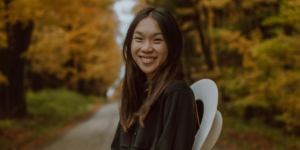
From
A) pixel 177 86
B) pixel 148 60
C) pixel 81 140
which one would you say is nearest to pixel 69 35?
pixel 81 140

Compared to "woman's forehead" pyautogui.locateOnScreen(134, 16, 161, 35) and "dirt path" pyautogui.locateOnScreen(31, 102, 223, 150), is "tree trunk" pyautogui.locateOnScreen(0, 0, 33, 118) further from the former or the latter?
"woman's forehead" pyautogui.locateOnScreen(134, 16, 161, 35)

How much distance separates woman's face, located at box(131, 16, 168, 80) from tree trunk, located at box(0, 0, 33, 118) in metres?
9.00

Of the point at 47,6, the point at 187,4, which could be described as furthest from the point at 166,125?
the point at 187,4

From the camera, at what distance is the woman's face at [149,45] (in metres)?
1.51

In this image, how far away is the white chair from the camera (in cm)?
140

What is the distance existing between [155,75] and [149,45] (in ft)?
0.62

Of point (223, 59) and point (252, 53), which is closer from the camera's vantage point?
point (252, 53)

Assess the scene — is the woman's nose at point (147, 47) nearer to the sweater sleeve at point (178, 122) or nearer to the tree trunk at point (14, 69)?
the sweater sleeve at point (178, 122)

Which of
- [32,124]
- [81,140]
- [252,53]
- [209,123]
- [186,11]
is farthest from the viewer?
[186,11]

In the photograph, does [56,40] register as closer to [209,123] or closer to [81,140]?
[81,140]

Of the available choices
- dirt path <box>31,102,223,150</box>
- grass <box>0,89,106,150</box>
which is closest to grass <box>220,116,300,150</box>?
dirt path <box>31,102,223,150</box>

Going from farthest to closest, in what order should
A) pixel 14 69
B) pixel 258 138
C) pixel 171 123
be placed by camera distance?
pixel 14 69 < pixel 258 138 < pixel 171 123

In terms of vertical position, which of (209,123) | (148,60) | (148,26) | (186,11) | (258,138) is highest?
(186,11)

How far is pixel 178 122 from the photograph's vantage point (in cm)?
130
